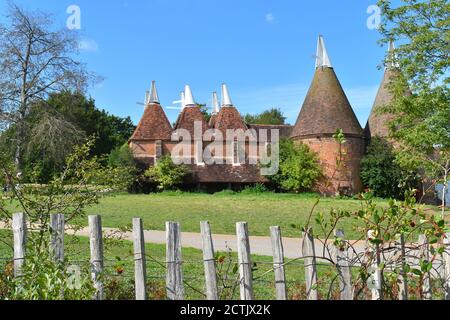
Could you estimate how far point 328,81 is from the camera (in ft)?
129

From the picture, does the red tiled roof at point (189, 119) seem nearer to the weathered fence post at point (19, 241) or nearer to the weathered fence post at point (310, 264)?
the weathered fence post at point (19, 241)

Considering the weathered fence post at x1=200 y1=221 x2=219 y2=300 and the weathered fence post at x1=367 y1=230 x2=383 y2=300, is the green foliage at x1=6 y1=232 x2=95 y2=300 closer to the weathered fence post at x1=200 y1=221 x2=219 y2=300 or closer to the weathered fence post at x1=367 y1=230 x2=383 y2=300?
the weathered fence post at x1=200 y1=221 x2=219 y2=300

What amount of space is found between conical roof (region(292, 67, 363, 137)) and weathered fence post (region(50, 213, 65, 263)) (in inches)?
1349

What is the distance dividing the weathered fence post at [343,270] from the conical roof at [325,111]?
33690mm

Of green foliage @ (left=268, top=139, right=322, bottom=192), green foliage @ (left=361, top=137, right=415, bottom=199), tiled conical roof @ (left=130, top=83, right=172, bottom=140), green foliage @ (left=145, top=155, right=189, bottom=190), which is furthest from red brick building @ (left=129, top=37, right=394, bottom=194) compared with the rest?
green foliage @ (left=145, top=155, right=189, bottom=190)

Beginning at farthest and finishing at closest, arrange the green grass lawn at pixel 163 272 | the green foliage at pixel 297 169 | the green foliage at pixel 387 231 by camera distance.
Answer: the green foliage at pixel 297 169, the green grass lawn at pixel 163 272, the green foliage at pixel 387 231

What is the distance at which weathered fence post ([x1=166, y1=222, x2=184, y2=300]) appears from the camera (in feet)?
10.3

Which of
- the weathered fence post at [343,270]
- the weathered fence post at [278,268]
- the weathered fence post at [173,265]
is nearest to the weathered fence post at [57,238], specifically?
the weathered fence post at [173,265]

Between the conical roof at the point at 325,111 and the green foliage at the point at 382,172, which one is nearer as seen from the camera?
the green foliage at the point at 382,172

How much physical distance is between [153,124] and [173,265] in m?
38.0

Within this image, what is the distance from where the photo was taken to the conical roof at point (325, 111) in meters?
36.8

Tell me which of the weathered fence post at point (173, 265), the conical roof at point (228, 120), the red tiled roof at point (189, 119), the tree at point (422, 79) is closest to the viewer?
the weathered fence post at point (173, 265)
